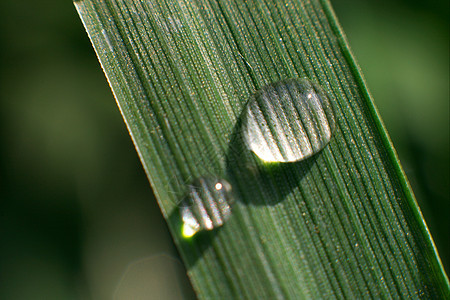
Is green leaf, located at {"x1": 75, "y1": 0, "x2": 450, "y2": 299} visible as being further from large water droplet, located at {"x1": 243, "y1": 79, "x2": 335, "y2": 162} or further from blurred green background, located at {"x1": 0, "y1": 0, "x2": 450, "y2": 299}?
blurred green background, located at {"x1": 0, "y1": 0, "x2": 450, "y2": 299}

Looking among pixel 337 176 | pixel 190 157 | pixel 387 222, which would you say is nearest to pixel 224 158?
pixel 190 157

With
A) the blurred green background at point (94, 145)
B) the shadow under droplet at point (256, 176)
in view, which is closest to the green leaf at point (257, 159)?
the shadow under droplet at point (256, 176)

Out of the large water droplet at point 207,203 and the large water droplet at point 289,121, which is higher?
the large water droplet at point 289,121

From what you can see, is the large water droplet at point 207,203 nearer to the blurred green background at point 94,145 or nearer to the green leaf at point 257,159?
the green leaf at point 257,159

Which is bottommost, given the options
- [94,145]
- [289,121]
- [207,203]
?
[207,203]

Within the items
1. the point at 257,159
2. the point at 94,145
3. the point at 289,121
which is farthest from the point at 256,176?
the point at 94,145

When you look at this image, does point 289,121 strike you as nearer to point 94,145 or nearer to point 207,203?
point 207,203

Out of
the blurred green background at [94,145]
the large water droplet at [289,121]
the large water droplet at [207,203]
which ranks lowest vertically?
the large water droplet at [207,203]
